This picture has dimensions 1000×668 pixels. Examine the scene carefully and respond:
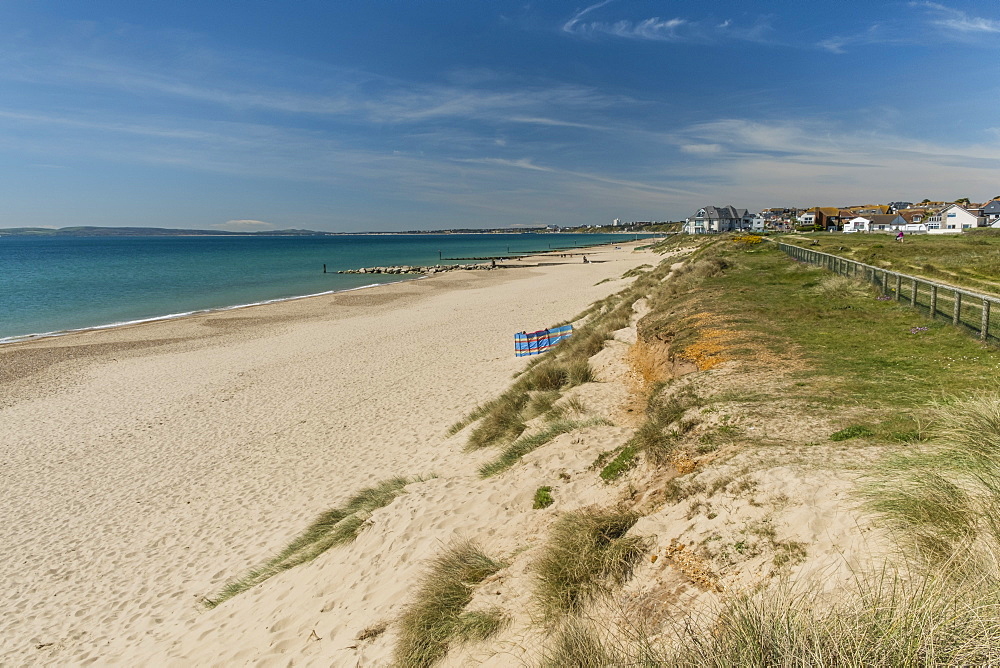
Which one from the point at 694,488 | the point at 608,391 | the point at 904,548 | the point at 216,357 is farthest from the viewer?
the point at 216,357

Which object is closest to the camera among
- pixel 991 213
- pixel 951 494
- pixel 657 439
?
pixel 951 494

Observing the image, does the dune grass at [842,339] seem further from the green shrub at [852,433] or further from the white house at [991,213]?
the white house at [991,213]

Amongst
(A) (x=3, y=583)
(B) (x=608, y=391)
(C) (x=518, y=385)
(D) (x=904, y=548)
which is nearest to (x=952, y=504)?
(D) (x=904, y=548)

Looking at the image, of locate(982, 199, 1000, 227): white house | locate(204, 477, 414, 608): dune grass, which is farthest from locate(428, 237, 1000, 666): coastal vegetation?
locate(982, 199, 1000, 227): white house

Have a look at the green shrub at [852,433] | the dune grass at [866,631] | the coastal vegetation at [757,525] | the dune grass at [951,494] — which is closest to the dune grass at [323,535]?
the coastal vegetation at [757,525]

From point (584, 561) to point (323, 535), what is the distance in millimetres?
4856

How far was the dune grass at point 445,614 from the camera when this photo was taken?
427 centimetres

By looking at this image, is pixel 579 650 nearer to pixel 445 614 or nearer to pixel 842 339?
pixel 445 614

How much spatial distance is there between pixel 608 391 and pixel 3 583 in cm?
1045

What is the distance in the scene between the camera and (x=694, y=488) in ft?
16.3

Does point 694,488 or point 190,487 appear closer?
point 694,488

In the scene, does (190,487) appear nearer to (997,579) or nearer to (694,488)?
(694,488)

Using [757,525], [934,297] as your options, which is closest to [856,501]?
[757,525]

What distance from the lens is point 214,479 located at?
35.9 ft
